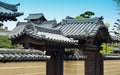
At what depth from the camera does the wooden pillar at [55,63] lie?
13.7 m

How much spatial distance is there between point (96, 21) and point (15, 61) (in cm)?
768

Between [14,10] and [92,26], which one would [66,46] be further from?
[14,10]

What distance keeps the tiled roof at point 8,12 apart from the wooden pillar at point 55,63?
4.33 m

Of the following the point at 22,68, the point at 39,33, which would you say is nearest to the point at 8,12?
the point at 22,68

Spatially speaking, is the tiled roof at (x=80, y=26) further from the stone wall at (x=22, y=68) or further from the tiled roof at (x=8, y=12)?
the tiled roof at (x=8, y=12)

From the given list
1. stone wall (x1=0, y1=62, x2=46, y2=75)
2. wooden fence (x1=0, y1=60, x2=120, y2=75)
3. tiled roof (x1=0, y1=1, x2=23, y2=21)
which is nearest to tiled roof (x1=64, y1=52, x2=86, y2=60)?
wooden fence (x1=0, y1=60, x2=120, y2=75)

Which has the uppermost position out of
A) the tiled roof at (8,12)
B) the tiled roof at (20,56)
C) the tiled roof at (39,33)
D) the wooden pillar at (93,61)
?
the tiled roof at (8,12)

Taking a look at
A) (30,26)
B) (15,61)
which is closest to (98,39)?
(30,26)

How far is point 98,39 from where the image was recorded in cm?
1720

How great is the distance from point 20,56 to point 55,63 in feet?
14.1

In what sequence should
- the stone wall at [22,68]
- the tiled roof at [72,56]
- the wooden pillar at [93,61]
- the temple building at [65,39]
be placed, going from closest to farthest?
the stone wall at [22,68]
the temple building at [65,39]
the tiled roof at [72,56]
the wooden pillar at [93,61]

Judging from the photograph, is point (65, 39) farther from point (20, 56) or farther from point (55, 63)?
point (20, 56)

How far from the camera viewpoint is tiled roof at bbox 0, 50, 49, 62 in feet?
31.2

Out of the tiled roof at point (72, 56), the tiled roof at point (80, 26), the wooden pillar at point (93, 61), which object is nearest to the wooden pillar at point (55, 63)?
the tiled roof at point (72, 56)
